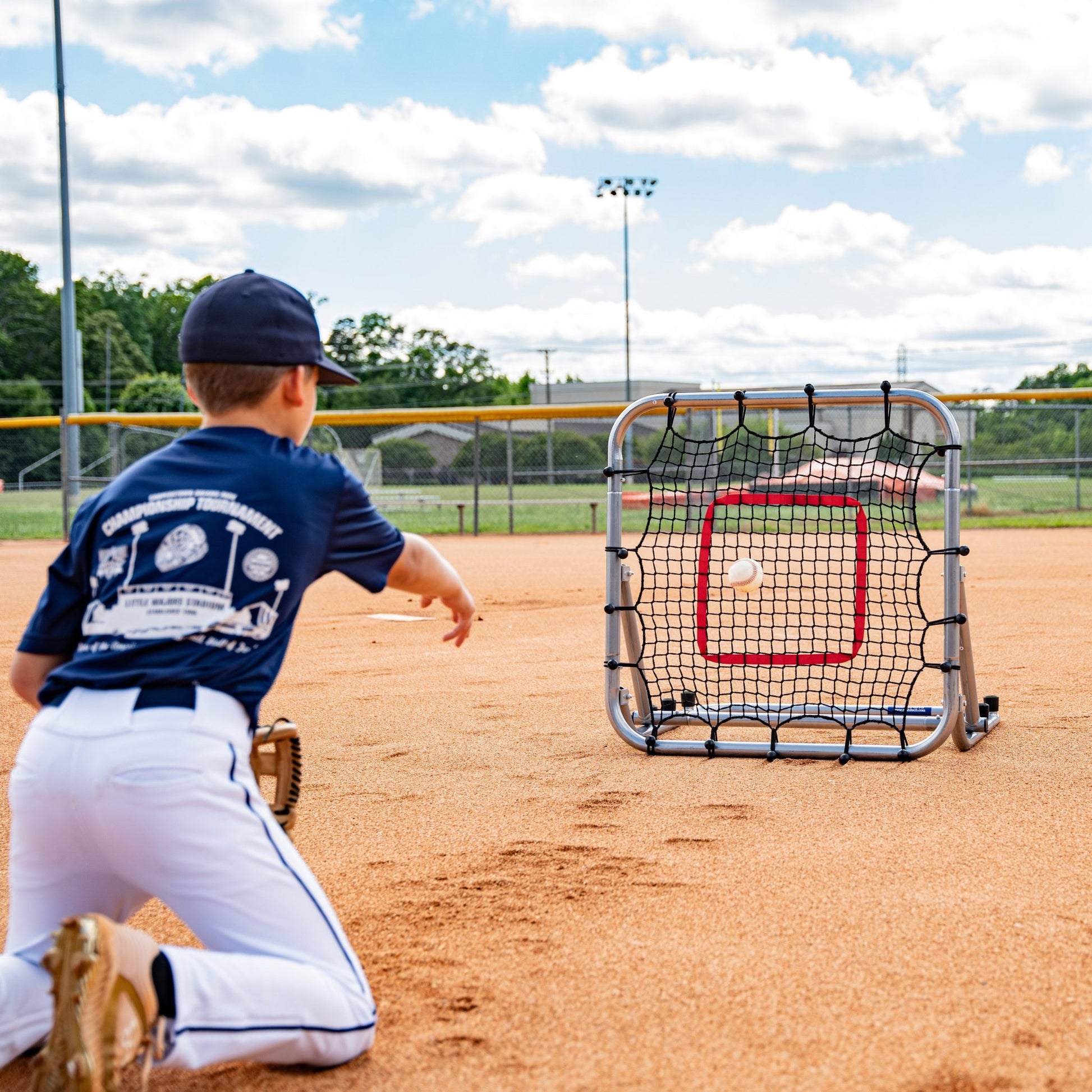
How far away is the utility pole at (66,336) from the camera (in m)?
17.7

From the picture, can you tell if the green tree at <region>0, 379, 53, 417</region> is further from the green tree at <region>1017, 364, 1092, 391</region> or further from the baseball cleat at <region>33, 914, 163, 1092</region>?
the baseball cleat at <region>33, 914, 163, 1092</region>

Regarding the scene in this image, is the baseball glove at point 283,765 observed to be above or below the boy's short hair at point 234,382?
below

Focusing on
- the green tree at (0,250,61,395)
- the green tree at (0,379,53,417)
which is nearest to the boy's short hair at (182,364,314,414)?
the green tree at (0,379,53,417)

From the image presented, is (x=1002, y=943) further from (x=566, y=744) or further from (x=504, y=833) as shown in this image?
(x=566, y=744)

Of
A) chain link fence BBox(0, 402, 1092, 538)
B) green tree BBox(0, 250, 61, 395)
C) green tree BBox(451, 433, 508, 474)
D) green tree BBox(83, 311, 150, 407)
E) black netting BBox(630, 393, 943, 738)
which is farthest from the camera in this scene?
green tree BBox(83, 311, 150, 407)

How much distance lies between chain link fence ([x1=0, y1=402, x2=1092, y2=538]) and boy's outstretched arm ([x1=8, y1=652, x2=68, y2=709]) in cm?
1575

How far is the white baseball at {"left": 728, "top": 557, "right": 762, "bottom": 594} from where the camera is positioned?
14.6 feet

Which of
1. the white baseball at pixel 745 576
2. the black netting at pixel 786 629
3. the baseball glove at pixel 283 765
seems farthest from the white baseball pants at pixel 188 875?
the white baseball at pixel 745 576

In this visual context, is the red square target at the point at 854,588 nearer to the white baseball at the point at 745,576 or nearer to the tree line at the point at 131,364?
the white baseball at the point at 745,576

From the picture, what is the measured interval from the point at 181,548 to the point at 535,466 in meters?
19.7

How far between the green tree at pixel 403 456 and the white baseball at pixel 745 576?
680 inches

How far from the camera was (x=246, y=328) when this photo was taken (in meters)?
2.08

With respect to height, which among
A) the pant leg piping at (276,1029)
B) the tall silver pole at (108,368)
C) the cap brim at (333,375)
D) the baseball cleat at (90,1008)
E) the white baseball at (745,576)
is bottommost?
the pant leg piping at (276,1029)

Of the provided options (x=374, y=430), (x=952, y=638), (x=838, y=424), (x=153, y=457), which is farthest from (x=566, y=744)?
(x=374, y=430)
